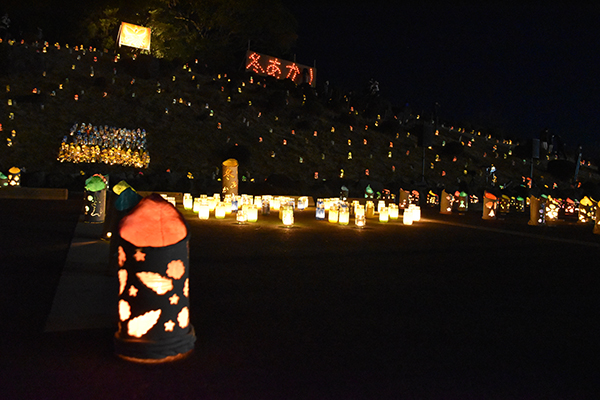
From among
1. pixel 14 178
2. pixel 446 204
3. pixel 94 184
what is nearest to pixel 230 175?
pixel 446 204

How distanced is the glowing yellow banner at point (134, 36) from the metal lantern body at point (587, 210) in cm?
4291

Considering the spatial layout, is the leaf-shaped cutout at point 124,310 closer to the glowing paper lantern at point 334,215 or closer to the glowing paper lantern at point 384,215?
the glowing paper lantern at point 334,215

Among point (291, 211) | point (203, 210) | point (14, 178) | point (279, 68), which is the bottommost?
point (203, 210)

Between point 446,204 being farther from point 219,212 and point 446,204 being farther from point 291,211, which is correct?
point 219,212

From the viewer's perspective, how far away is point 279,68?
188 ft

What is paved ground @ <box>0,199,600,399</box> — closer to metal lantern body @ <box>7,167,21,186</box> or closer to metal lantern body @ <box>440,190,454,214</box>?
metal lantern body @ <box>440,190,454,214</box>

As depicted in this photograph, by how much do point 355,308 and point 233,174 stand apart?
16055 millimetres

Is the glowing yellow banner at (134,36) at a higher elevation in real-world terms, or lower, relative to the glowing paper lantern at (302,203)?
higher

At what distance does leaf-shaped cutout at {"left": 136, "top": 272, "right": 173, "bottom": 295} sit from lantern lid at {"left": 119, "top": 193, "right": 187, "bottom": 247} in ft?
0.71

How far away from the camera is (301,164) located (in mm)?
41000

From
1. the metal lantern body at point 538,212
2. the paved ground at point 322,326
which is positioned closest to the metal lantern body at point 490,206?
the metal lantern body at point 538,212

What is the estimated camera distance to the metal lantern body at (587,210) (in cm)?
1711

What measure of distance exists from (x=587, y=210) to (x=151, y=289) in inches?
689

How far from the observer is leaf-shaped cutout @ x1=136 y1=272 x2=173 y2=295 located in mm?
3553
